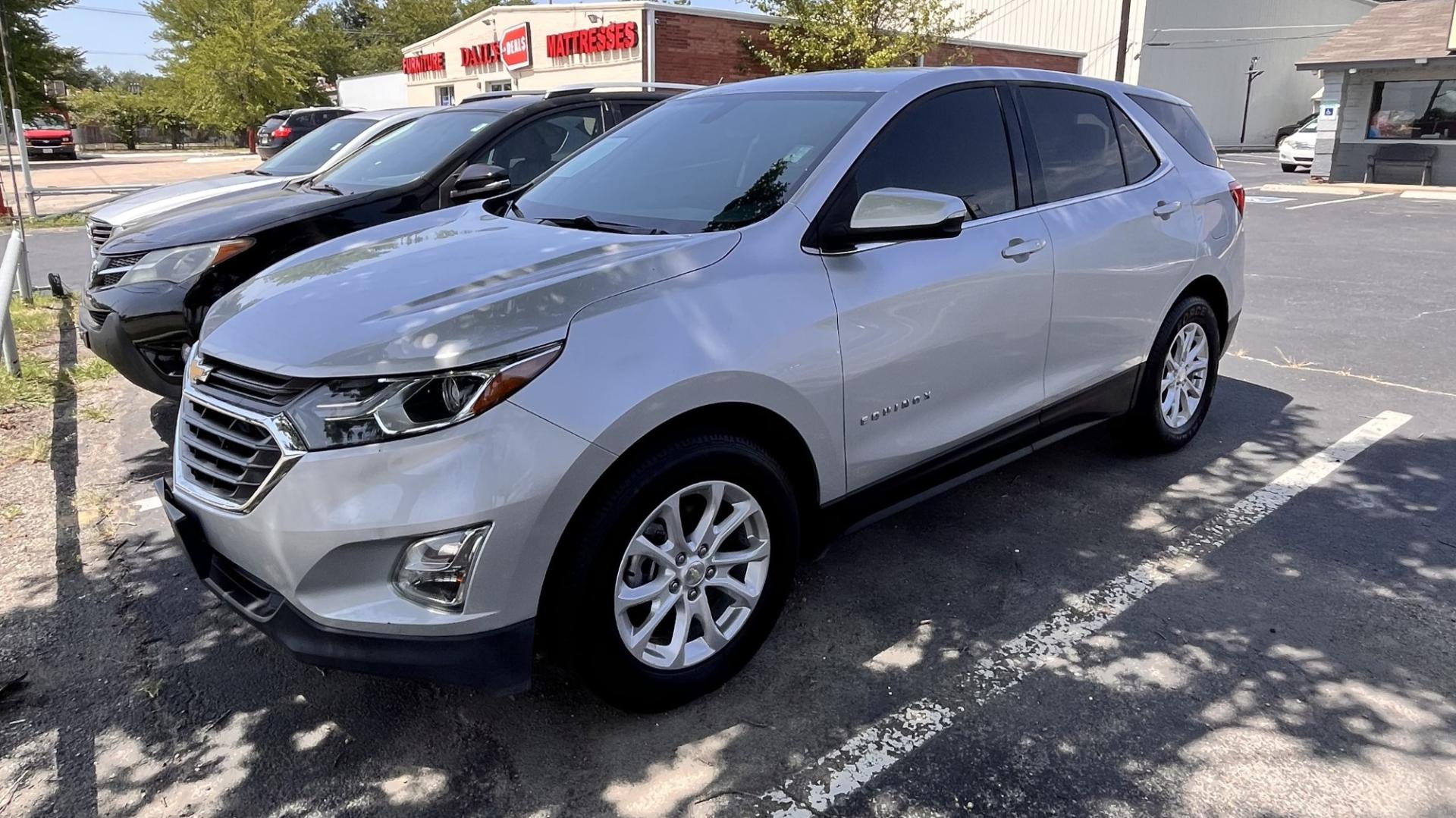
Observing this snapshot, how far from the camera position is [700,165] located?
139 inches

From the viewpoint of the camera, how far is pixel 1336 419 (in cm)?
552

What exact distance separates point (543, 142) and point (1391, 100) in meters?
24.6

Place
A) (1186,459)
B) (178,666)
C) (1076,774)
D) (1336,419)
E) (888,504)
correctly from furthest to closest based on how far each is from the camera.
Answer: (1336,419)
(1186,459)
(888,504)
(178,666)
(1076,774)

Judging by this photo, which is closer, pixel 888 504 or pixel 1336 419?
pixel 888 504

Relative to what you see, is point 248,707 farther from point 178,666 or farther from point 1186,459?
point 1186,459

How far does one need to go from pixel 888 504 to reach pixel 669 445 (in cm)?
109

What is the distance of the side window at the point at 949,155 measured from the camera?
11.0 ft

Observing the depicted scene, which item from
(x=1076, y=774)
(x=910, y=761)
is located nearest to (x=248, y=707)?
(x=910, y=761)

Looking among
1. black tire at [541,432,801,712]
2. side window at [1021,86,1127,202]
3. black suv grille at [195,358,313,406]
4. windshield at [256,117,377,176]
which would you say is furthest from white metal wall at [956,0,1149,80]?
black suv grille at [195,358,313,406]

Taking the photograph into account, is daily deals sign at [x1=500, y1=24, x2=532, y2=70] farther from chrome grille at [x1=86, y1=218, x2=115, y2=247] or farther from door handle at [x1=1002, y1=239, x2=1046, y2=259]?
door handle at [x1=1002, y1=239, x2=1046, y2=259]

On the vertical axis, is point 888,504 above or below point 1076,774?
above

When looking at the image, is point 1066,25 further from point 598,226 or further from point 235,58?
point 598,226

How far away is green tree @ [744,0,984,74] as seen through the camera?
23750mm

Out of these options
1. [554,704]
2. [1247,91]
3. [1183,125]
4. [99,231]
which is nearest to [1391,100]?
[1183,125]
